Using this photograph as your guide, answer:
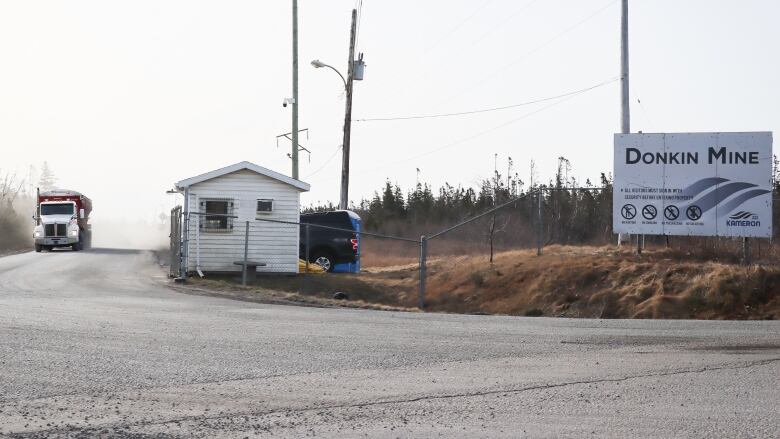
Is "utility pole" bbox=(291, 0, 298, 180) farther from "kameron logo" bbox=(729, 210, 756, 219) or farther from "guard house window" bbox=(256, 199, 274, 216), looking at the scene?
"kameron logo" bbox=(729, 210, 756, 219)

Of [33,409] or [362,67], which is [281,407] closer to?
[33,409]

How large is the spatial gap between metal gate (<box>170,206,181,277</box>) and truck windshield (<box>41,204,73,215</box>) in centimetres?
2326

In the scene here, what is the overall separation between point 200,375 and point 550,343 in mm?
4583

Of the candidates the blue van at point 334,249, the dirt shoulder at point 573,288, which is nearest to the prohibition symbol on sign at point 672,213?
the dirt shoulder at point 573,288

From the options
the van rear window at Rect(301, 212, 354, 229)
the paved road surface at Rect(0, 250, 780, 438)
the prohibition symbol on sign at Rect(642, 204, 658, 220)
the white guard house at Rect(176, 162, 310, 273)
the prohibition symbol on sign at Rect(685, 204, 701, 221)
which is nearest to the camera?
the paved road surface at Rect(0, 250, 780, 438)

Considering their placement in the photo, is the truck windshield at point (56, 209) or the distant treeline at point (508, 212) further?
the truck windshield at point (56, 209)

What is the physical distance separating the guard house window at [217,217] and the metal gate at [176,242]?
1602 millimetres

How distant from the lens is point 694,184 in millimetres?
21047

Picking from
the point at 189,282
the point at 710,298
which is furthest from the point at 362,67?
the point at 710,298

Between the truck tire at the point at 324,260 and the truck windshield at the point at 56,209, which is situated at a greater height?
the truck windshield at the point at 56,209

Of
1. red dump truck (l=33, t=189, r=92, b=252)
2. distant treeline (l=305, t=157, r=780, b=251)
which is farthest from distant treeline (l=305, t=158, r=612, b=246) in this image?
red dump truck (l=33, t=189, r=92, b=252)

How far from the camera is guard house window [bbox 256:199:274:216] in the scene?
90.0 feet

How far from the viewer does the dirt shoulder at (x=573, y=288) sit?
60.5 feet

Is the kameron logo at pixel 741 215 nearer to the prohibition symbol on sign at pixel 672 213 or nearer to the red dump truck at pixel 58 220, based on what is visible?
the prohibition symbol on sign at pixel 672 213
